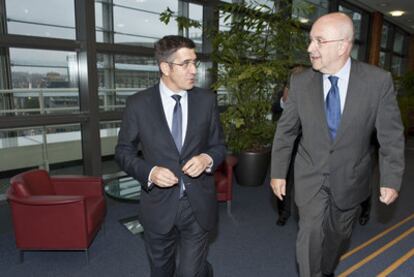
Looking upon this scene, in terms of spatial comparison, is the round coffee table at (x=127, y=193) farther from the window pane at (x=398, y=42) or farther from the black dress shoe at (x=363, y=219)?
the window pane at (x=398, y=42)

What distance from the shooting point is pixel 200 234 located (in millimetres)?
1883

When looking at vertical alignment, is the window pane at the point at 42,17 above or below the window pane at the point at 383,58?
below

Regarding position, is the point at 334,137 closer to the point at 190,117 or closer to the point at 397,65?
the point at 190,117

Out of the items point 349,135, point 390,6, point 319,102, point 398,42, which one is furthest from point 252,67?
point 398,42

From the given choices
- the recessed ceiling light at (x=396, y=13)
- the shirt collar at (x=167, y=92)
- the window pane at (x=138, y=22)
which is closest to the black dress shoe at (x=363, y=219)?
the shirt collar at (x=167, y=92)

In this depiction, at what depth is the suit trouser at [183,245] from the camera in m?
1.83

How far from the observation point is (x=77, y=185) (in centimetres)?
316

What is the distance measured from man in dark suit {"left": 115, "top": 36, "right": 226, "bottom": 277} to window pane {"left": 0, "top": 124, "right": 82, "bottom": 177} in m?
2.79

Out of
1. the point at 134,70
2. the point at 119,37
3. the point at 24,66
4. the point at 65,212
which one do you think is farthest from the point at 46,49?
the point at 65,212

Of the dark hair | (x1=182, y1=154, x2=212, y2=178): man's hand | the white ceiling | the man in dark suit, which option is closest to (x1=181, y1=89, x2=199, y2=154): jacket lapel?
the man in dark suit

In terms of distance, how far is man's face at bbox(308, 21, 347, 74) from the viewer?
183 centimetres

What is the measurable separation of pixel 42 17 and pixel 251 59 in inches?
103

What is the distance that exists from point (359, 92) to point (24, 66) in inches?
137

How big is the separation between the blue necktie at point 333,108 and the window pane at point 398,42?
1199 cm
